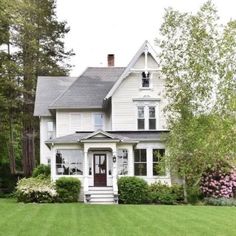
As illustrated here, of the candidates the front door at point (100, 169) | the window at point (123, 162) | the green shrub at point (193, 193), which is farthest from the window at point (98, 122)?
the green shrub at point (193, 193)

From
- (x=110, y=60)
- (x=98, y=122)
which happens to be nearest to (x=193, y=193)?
(x=98, y=122)

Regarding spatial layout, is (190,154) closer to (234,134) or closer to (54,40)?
(234,134)

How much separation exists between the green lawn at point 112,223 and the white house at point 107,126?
9168mm

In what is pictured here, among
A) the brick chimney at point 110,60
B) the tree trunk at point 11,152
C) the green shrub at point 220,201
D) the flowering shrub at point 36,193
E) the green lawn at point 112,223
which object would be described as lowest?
the green shrub at point 220,201

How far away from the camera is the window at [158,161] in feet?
100

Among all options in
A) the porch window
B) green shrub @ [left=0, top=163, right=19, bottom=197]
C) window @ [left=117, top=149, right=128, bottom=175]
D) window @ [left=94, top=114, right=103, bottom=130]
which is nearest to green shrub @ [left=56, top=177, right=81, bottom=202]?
the porch window

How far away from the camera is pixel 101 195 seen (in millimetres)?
30344

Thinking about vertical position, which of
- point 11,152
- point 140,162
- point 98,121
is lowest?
point 140,162

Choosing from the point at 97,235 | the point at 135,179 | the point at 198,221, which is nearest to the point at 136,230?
the point at 97,235

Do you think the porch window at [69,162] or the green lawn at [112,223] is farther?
the porch window at [69,162]

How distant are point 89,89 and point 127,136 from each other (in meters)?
6.05

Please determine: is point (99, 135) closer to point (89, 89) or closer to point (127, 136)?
point (127, 136)

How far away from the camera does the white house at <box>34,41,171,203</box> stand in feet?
103

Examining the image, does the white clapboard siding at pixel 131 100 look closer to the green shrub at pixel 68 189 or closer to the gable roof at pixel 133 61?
the gable roof at pixel 133 61
